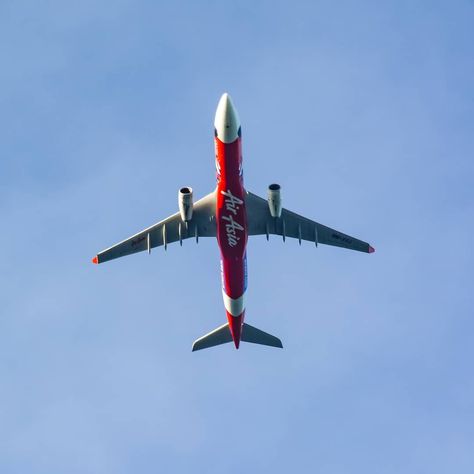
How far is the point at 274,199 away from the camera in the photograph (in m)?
59.4

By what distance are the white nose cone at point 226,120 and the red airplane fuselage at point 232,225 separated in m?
0.54

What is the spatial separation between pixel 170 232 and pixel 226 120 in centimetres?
1365

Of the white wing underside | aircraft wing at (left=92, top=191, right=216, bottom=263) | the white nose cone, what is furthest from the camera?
the white wing underside

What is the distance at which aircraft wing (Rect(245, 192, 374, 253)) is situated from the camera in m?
63.0

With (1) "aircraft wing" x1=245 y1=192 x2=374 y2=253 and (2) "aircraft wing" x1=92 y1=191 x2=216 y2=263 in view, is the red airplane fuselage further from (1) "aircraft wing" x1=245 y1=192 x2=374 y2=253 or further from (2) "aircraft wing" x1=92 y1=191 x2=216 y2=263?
(1) "aircraft wing" x1=245 y1=192 x2=374 y2=253

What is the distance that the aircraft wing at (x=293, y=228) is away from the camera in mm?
63031

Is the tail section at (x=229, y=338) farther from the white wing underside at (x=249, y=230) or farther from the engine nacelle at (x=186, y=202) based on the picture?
the engine nacelle at (x=186, y=202)

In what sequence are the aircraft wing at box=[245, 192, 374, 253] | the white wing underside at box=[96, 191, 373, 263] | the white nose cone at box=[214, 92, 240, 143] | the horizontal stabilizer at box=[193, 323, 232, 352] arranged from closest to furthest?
the white nose cone at box=[214, 92, 240, 143] → the white wing underside at box=[96, 191, 373, 263] → the aircraft wing at box=[245, 192, 374, 253] → the horizontal stabilizer at box=[193, 323, 232, 352]

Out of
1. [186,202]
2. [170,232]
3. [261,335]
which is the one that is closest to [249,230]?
[170,232]

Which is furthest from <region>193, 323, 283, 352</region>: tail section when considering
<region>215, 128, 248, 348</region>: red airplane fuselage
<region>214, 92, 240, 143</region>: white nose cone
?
<region>214, 92, 240, 143</region>: white nose cone

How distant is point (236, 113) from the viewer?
178 feet

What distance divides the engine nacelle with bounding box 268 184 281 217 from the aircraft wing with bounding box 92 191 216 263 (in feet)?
14.8

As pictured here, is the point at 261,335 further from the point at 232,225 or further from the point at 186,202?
the point at 186,202

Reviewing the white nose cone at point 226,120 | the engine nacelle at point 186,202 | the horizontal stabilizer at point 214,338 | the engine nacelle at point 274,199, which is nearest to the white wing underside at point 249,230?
the engine nacelle at point 186,202
